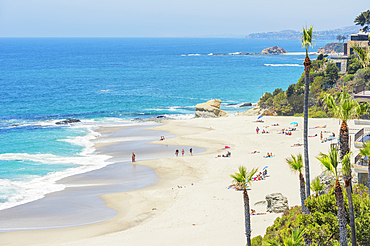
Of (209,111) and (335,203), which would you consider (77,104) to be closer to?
(209,111)

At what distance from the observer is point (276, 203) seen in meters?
20.0

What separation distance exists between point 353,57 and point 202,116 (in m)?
24.0

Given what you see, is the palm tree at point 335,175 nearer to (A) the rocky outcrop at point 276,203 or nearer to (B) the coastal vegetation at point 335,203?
(B) the coastal vegetation at point 335,203

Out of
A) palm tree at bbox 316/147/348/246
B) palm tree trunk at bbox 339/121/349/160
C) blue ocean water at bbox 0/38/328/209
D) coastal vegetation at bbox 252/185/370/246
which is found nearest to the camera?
palm tree at bbox 316/147/348/246

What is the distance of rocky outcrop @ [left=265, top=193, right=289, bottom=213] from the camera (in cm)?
1978

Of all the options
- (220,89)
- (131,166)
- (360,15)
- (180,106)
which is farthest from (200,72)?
(131,166)

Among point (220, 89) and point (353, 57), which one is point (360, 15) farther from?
point (220, 89)

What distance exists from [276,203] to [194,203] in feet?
17.5

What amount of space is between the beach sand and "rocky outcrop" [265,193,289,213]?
41cm

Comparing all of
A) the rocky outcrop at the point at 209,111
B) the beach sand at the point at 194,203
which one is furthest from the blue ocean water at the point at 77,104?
the beach sand at the point at 194,203

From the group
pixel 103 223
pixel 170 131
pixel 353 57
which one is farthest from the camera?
pixel 353 57

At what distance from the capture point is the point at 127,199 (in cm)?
2497

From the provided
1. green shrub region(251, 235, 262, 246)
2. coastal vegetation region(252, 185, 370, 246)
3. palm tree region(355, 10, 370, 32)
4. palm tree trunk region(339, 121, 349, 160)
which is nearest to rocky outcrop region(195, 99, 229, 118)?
palm tree region(355, 10, 370, 32)

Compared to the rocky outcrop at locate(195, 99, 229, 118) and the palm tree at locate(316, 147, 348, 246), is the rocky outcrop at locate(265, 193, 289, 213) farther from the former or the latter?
the rocky outcrop at locate(195, 99, 229, 118)
